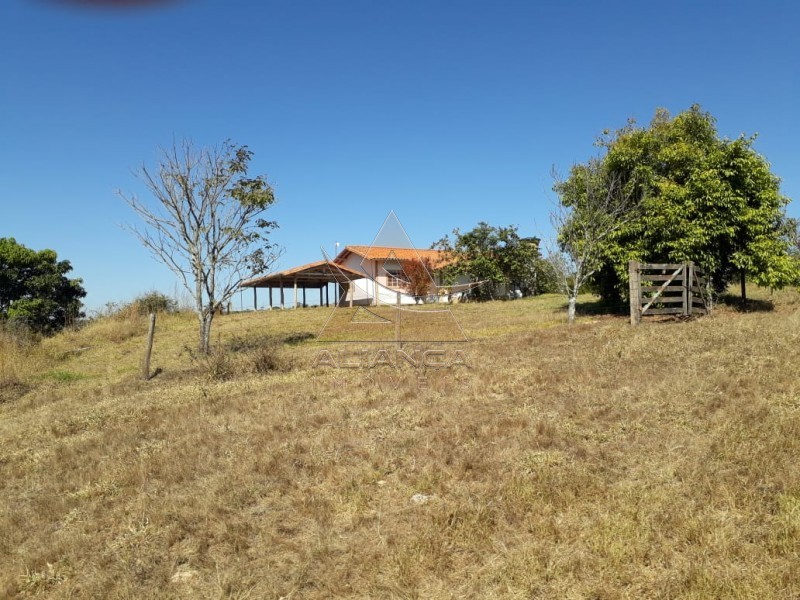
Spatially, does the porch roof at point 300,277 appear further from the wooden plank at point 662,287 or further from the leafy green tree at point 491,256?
the wooden plank at point 662,287

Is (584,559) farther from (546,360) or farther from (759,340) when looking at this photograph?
(759,340)

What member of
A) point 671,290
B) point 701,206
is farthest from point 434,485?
point 701,206

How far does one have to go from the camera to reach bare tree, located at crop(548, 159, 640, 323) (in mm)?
17969

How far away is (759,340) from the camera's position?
9.04 metres

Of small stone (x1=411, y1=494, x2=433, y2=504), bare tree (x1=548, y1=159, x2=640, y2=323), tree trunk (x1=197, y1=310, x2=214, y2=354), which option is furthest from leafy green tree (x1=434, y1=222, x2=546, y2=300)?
small stone (x1=411, y1=494, x2=433, y2=504)

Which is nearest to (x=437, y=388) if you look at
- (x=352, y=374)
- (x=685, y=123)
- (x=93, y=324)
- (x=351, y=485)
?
(x=352, y=374)

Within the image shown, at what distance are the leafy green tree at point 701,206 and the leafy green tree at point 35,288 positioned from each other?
2690 cm

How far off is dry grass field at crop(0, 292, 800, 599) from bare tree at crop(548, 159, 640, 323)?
9066mm

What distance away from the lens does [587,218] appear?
60.0 ft

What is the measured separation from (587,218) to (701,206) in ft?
11.1

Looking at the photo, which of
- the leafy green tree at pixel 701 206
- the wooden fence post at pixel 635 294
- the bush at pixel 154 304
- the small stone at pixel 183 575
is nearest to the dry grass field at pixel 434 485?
the small stone at pixel 183 575

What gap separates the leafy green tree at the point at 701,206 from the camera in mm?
16250
